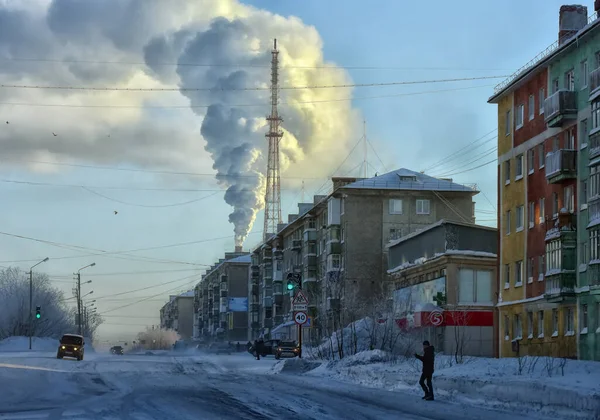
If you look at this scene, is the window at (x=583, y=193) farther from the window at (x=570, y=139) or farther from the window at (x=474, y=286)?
the window at (x=474, y=286)

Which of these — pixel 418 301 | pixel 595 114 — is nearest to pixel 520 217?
pixel 595 114

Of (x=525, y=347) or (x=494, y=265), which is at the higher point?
(x=494, y=265)

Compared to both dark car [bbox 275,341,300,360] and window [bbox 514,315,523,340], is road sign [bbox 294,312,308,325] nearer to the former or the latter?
window [bbox 514,315,523,340]

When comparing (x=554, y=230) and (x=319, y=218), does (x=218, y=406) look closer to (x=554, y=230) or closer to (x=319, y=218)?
(x=554, y=230)

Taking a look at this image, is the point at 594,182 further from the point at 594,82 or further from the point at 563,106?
the point at 563,106

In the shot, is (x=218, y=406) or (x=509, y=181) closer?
(x=218, y=406)

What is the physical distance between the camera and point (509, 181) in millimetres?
57406

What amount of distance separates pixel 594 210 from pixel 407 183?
47.2 meters

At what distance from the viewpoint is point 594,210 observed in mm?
44125

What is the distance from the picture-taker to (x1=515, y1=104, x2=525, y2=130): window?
182 ft

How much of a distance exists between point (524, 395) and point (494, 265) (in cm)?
4370

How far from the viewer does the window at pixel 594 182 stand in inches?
1731

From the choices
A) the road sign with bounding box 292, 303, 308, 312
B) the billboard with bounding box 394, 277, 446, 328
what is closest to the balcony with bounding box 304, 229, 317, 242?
the billboard with bounding box 394, 277, 446, 328

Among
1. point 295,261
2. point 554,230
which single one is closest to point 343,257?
point 295,261
